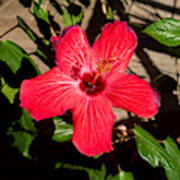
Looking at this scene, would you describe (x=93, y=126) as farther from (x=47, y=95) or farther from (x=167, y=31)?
(x=167, y=31)

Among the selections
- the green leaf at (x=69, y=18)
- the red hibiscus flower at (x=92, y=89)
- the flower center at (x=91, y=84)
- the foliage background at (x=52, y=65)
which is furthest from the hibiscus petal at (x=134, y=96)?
the green leaf at (x=69, y=18)

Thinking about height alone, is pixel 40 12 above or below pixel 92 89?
above

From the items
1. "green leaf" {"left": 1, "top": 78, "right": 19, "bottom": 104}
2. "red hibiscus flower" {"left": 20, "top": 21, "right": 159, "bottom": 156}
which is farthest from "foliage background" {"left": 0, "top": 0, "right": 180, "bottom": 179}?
"red hibiscus flower" {"left": 20, "top": 21, "right": 159, "bottom": 156}

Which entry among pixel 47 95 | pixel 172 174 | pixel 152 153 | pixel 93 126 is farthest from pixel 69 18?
pixel 172 174

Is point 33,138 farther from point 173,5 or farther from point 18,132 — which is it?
point 173,5

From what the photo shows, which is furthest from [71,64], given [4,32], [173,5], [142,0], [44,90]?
[173,5]

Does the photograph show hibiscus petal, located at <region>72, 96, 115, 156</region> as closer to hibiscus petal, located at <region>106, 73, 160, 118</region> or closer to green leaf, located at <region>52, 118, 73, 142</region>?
hibiscus petal, located at <region>106, 73, 160, 118</region>
